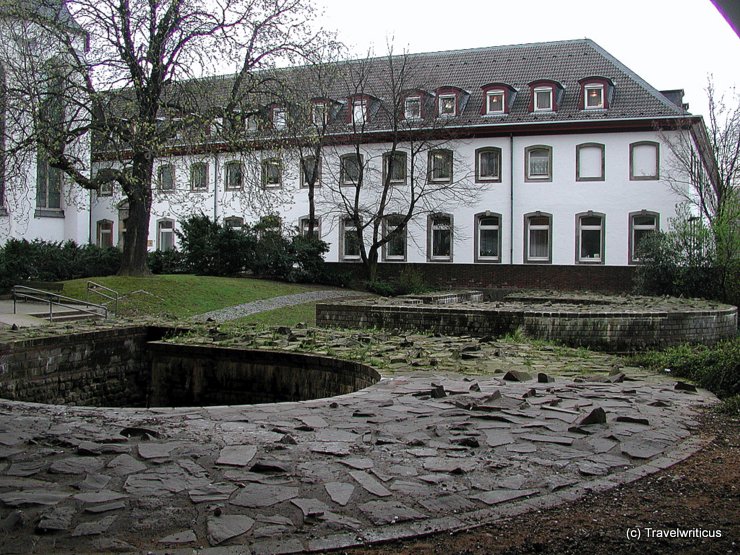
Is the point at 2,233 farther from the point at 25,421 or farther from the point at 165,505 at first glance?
the point at 165,505

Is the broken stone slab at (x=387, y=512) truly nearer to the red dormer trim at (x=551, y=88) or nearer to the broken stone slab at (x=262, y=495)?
the broken stone slab at (x=262, y=495)

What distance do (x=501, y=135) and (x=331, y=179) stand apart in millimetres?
9052

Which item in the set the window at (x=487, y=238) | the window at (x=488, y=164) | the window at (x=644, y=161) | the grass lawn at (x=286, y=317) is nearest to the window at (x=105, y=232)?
the grass lawn at (x=286, y=317)

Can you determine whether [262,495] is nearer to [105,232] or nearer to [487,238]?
[487,238]

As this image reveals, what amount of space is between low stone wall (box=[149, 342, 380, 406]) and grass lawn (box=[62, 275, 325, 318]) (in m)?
9.19

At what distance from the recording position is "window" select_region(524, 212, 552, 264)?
3725cm

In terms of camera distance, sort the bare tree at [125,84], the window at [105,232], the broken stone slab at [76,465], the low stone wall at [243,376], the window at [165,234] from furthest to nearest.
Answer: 1. the window at [105,232]
2. the window at [165,234]
3. the bare tree at [125,84]
4. the low stone wall at [243,376]
5. the broken stone slab at [76,465]

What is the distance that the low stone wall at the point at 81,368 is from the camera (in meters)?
13.6

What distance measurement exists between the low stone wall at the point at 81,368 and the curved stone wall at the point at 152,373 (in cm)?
2

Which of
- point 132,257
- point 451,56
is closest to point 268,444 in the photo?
point 132,257

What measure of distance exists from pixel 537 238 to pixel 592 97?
7.20 metres

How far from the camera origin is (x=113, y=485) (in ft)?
17.7

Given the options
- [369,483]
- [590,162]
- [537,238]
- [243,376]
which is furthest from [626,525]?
[537,238]

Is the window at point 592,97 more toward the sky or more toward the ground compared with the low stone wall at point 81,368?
more toward the sky
